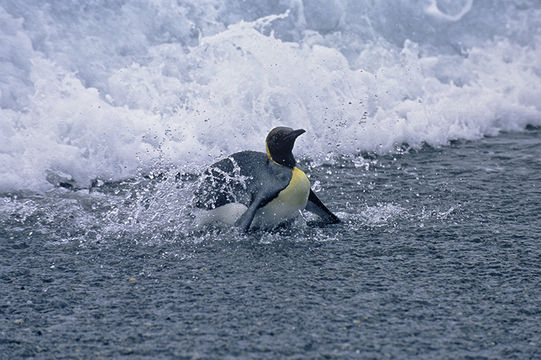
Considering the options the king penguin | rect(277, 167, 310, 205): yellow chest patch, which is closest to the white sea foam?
the king penguin

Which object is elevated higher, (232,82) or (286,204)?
(232,82)

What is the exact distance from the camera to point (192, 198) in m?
4.78

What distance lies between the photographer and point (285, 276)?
383 cm

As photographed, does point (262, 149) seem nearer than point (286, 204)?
No

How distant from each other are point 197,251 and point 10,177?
1.96m

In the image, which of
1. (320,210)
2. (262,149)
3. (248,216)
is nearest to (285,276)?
(248,216)

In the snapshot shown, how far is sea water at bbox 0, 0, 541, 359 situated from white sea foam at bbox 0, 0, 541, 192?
0.07ft

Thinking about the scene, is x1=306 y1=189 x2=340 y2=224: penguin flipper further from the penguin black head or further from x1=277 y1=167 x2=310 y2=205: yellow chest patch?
the penguin black head

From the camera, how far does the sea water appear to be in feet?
10.8

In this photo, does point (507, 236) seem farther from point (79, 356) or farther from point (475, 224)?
point (79, 356)

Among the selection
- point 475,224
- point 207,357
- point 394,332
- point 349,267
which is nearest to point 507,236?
point 475,224

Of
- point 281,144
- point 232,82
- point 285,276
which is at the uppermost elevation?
point 232,82

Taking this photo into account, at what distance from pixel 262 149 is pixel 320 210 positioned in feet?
6.67

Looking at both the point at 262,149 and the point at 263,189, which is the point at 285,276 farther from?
the point at 262,149
